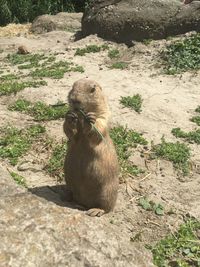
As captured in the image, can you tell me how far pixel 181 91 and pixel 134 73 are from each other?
1.14 meters

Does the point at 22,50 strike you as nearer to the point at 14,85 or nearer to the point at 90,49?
the point at 90,49

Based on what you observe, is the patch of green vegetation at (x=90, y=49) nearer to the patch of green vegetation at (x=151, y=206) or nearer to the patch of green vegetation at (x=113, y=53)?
the patch of green vegetation at (x=113, y=53)

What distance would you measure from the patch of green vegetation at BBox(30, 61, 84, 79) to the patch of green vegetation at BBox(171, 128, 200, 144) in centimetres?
269

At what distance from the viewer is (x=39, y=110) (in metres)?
7.20

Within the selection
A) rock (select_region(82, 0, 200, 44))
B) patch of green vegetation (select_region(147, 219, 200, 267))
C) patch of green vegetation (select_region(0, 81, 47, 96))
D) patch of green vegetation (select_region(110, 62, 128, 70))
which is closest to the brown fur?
rock (select_region(82, 0, 200, 44))

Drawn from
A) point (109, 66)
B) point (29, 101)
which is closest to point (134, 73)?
point (109, 66)

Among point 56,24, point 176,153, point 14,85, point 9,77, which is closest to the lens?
point 176,153

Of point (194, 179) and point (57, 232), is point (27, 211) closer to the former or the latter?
point (57, 232)

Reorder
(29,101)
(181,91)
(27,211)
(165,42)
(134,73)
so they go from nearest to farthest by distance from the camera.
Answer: (27,211)
(29,101)
(181,91)
(134,73)
(165,42)

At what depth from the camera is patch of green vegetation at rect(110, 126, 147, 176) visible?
609 centimetres

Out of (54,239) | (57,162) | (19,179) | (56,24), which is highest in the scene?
(54,239)

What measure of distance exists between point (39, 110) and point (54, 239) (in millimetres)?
3870

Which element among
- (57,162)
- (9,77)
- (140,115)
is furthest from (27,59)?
(57,162)

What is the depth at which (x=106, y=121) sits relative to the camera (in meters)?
4.62
